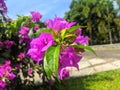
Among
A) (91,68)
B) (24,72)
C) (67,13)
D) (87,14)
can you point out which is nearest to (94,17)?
(87,14)

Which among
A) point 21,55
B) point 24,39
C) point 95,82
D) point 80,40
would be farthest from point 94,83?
point 80,40

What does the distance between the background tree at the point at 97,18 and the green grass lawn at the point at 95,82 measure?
34962mm

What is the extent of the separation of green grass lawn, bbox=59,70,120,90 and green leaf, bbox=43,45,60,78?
4.49 meters

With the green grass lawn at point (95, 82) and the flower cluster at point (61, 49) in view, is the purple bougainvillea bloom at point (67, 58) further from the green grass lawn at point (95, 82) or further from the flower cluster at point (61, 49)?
the green grass lawn at point (95, 82)

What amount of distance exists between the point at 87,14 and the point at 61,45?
4117 cm

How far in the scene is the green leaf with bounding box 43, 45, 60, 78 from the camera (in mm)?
988

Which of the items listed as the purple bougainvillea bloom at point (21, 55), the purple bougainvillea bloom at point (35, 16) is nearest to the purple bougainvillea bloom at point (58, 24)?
the purple bougainvillea bloom at point (35, 16)

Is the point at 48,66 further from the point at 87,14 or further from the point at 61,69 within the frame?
the point at 87,14

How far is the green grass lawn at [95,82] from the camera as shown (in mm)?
5664

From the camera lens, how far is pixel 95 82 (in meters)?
6.07

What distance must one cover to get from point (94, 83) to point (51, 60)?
5.06 m

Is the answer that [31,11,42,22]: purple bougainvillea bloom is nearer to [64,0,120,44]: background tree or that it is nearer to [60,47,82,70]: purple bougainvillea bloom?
[60,47,82,70]: purple bougainvillea bloom

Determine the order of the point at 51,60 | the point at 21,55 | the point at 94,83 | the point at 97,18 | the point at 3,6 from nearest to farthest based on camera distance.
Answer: the point at 51,60 < the point at 3,6 < the point at 21,55 < the point at 94,83 < the point at 97,18

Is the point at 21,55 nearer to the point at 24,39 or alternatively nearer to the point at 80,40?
the point at 24,39
